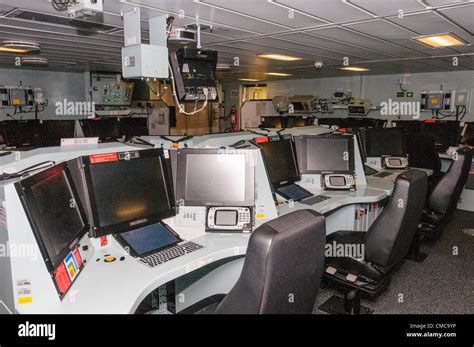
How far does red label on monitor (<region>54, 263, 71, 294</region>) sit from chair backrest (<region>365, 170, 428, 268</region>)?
182 centimetres

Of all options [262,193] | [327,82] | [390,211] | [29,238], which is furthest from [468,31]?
[327,82]

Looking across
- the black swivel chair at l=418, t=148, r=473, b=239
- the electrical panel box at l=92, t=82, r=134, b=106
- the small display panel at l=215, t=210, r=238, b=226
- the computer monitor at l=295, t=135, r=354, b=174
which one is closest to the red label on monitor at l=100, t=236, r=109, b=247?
the small display panel at l=215, t=210, r=238, b=226

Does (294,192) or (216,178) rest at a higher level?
(216,178)

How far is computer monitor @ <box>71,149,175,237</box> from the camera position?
1.94 m

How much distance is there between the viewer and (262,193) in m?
2.51

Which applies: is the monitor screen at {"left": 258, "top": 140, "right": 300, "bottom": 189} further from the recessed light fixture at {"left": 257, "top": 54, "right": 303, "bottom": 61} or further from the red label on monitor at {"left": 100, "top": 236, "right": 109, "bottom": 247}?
the recessed light fixture at {"left": 257, "top": 54, "right": 303, "bottom": 61}

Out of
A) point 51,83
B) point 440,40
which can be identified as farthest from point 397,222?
point 51,83

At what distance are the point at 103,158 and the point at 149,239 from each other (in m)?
0.52

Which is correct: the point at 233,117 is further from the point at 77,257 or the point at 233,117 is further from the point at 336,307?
the point at 77,257

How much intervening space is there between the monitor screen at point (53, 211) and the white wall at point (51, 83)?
6.74m

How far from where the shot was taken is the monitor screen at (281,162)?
3203mm

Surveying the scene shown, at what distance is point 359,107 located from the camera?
823 cm

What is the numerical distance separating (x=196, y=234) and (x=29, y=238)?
3.41 ft
